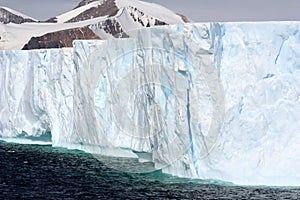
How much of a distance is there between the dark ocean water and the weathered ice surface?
3.74m

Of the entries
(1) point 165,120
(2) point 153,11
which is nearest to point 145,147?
(1) point 165,120

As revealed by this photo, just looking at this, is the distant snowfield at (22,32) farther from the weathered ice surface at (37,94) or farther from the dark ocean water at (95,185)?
the dark ocean water at (95,185)

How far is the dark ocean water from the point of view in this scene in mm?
15156

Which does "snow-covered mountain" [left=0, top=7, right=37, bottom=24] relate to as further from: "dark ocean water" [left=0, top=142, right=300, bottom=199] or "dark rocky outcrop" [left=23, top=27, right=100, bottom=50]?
"dark ocean water" [left=0, top=142, right=300, bottom=199]

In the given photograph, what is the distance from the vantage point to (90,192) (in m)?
15.9

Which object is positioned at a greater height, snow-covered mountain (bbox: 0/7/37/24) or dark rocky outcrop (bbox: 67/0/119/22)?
snow-covered mountain (bbox: 0/7/37/24)

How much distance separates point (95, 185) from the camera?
669 inches

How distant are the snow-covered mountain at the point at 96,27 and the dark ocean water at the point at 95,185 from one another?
20.3m

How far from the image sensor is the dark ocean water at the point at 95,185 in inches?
597

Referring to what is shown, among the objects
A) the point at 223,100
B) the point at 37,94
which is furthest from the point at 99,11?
the point at 223,100

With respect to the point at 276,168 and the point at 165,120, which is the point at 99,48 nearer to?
the point at 165,120

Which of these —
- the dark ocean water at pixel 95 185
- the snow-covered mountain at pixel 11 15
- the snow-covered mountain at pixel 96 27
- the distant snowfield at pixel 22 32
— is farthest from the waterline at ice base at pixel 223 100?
the snow-covered mountain at pixel 11 15

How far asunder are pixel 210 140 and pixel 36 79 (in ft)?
42.5

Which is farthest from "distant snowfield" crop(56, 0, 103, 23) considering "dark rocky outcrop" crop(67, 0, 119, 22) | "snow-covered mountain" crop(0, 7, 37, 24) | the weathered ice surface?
the weathered ice surface
